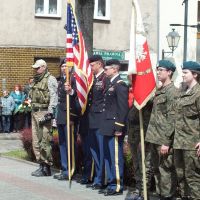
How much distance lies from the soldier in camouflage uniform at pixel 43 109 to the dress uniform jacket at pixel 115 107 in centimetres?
176

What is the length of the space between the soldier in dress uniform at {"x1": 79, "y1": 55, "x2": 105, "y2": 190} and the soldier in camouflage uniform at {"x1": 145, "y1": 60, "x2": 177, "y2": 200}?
1.76m

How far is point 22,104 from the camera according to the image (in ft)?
78.1

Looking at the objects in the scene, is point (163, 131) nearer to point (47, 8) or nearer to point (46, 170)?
point (46, 170)

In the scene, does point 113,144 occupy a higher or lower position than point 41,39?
lower

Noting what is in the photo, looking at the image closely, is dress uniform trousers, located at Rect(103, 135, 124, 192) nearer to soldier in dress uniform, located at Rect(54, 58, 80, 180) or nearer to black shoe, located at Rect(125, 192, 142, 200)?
black shoe, located at Rect(125, 192, 142, 200)

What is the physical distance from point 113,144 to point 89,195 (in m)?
0.88

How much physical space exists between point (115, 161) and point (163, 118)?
65.3 inches

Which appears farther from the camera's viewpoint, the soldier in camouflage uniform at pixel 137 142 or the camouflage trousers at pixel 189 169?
the soldier in camouflage uniform at pixel 137 142

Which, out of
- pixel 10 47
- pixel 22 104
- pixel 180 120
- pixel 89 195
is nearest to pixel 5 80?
pixel 10 47

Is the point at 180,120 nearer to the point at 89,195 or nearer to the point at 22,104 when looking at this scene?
the point at 89,195

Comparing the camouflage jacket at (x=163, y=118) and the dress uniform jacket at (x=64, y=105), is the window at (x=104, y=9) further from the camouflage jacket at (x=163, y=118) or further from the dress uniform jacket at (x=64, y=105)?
the camouflage jacket at (x=163, y=118)

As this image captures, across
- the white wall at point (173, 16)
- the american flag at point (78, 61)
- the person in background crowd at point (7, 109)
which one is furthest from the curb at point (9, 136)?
the american flag at point (78, 61)

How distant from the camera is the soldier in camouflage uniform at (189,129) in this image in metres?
8.17

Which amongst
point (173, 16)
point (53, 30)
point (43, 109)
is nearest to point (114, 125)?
point (43, 109)
